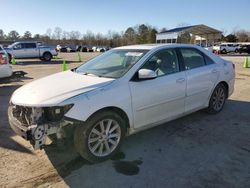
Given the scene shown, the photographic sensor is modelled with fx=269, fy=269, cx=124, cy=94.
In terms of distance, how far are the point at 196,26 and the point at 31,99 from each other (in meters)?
44.4

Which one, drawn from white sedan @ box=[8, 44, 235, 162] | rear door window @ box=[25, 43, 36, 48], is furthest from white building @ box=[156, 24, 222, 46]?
white sedan @ box=[8, 44, 235, 162]

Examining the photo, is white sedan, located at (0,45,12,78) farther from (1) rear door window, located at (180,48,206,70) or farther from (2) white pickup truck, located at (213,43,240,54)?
(2) white pickup truck, located at (213,43,240,54)

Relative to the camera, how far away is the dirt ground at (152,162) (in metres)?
3.33

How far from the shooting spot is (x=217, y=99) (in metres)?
6.03

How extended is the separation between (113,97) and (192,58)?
7.53 feet

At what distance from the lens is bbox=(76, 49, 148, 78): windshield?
4316 mm

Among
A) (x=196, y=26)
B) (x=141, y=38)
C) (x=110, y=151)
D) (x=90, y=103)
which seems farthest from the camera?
(x=141, y=38)

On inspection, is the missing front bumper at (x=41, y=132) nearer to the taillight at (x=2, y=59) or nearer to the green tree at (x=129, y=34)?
the taillight at (x=2, y=59)

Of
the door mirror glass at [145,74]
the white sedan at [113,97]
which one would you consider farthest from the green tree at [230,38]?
the door mirror glass at [145,74]

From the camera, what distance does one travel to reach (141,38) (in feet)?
245

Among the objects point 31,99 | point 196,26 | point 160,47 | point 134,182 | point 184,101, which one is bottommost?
point 134,182

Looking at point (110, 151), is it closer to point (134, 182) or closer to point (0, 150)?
point (134, 182)

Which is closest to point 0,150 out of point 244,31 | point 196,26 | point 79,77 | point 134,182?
point 79,77

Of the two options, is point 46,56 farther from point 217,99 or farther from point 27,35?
point 27,35
